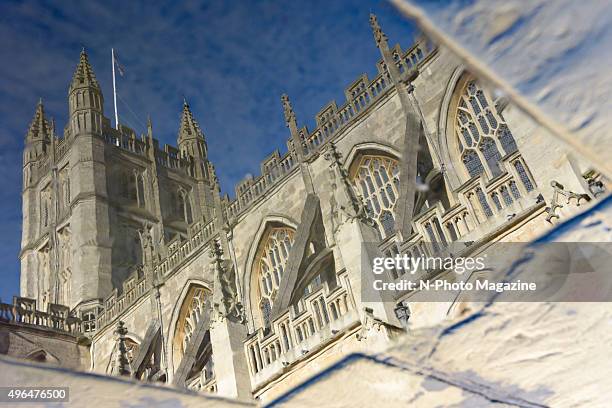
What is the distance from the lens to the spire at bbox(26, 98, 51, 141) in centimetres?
3130

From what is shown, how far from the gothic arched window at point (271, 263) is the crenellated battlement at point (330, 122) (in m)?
1.17

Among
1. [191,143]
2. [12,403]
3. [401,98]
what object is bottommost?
[12,403]

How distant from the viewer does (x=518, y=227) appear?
320 inches

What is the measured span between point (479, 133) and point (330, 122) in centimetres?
420

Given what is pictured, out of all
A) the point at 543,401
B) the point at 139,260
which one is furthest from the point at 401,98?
the point at 139,260

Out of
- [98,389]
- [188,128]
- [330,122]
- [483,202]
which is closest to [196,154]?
[188,128]

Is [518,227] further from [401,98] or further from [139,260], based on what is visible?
[139,260]

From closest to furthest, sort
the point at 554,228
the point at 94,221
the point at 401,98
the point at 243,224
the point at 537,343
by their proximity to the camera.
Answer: the point at 554,228
the point at 537,343
the point at 401,98
the point at 243,224
the point at 94,221

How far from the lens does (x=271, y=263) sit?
1541cm

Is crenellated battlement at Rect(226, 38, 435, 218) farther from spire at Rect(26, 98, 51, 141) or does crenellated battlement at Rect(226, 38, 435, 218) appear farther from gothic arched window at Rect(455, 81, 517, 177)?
spire at Rect(26, 98, 51, 141)

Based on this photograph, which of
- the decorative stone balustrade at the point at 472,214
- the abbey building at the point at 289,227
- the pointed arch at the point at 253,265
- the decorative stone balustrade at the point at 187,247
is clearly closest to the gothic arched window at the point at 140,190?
the abbey building at the point at 289,227

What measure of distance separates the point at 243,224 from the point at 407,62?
5.86 metres

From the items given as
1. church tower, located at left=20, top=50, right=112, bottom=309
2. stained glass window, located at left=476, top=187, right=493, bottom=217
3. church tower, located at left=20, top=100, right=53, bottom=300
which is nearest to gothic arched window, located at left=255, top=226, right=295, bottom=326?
stained glass window, located at left=476, top=187, right=493, bottom=217

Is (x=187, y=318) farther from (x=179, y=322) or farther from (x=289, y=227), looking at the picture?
(x=289, y=227)
